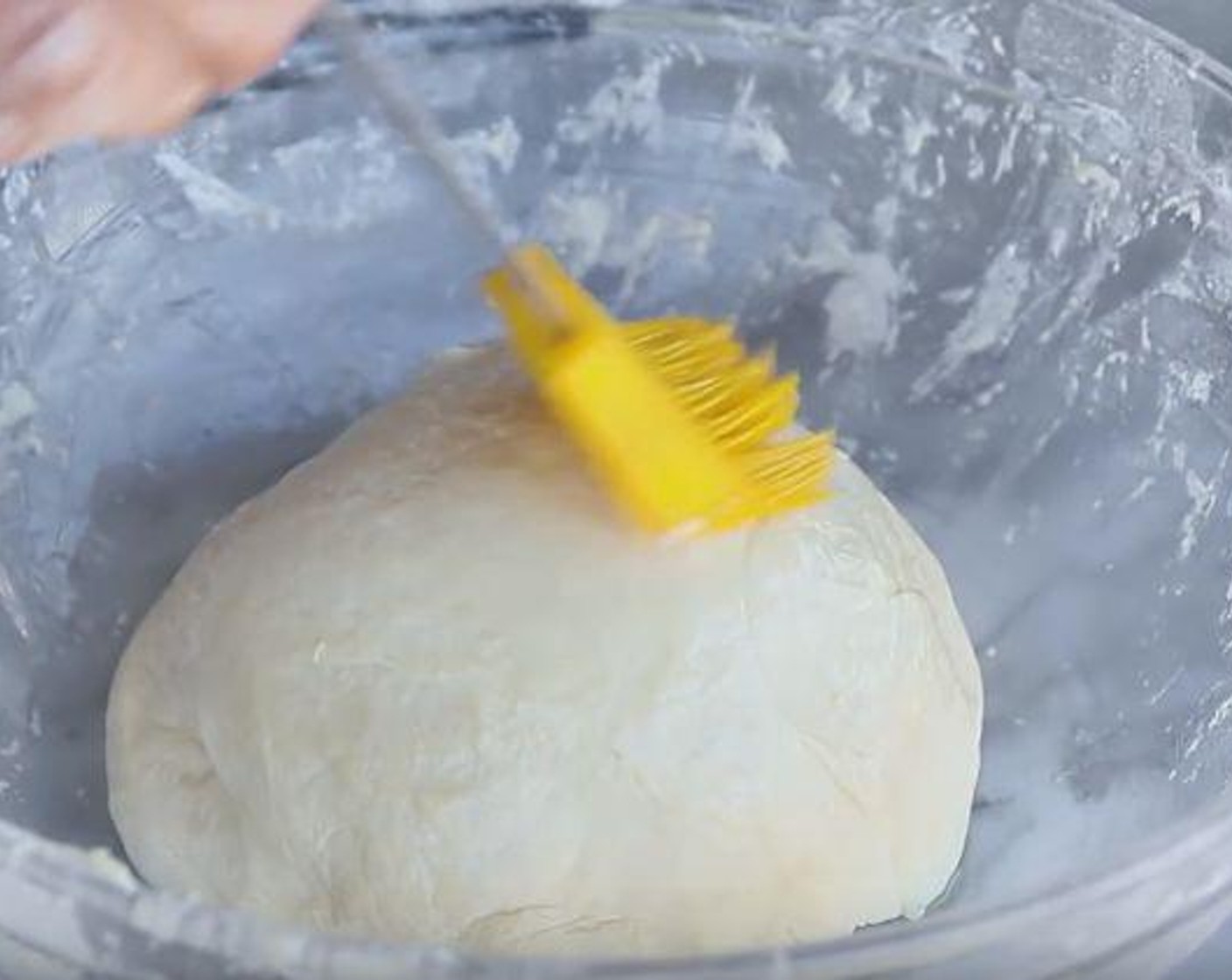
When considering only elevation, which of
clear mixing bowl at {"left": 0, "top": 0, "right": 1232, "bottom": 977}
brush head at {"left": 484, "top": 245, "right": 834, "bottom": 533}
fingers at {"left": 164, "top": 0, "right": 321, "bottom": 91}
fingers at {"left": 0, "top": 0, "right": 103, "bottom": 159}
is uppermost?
fingers at {"left": 0, "top": 0, "right": 103, "bottom": 159}

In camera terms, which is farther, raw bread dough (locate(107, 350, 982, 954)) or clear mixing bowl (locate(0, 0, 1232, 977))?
clear mixing bowl (locate(0, 0, 1232, 977))

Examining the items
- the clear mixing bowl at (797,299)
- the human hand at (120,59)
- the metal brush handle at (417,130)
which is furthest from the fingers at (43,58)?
the clear mixing bowl at (797,299)

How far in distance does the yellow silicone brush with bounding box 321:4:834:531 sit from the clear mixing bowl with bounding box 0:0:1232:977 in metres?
0.17

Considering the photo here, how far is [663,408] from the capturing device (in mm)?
709

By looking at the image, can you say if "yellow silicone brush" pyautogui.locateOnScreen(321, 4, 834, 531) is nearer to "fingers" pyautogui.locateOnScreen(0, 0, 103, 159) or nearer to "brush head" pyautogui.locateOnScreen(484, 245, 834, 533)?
"brush head" pyautogui.locateOnScreen(484, 245, 834, 533)

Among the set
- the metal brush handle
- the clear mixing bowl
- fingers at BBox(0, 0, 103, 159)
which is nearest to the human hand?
fingers at BBox(0, 0, 103, 159)

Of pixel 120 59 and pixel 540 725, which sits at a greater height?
pixel 120 59

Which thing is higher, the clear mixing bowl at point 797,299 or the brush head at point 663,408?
the brush head at point 663,408

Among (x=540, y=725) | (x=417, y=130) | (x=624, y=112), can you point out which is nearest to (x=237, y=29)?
(x=417, y=130)

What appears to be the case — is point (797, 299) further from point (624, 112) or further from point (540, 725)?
point (540, 725)

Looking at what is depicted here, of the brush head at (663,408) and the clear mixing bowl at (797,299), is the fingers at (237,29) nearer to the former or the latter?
the brush head at (663,408)

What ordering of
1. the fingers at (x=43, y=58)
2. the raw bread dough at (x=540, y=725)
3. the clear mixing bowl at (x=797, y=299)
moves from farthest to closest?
the clear mixing bowl at (x=797, y=299) < the raw bread dough at (x=540, y=725) < the fingers at (x=43, y=58)

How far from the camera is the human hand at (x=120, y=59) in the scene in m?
0.61

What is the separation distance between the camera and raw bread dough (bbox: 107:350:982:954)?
28.7 inches
